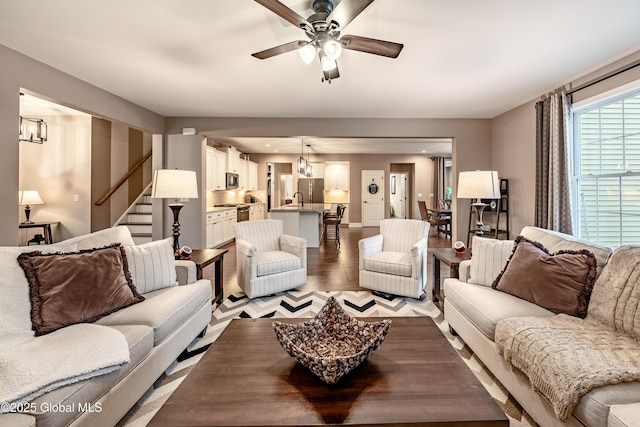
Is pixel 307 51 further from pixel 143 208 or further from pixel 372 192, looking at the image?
pixel 372 192

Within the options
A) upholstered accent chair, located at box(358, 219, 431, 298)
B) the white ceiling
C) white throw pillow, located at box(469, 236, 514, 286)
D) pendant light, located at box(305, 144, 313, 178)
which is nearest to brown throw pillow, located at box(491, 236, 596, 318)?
white throw pillow, located at box(469, 236, 514, 286)

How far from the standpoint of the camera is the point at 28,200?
182 inches

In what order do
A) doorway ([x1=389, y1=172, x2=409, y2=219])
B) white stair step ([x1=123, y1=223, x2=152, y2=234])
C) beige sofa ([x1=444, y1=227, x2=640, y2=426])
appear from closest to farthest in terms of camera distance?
beige sofa ([x1=444, y1=227, x2=640, y2=426]) → white stair step ([x1=123, y1=223, x2=152, y2=234]) → doorway ([x1=389, y1=172, x2=409, y2=219])

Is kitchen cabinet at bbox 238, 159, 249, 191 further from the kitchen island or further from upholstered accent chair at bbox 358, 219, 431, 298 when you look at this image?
upholstered accent chair at bbox 358, 219, 431, 298

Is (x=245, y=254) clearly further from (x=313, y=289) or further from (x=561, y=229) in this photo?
(x=561, y=229)

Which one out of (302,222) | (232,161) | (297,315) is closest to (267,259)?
(297,315)

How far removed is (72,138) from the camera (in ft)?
17.2

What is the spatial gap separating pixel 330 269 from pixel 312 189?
579 centimetres

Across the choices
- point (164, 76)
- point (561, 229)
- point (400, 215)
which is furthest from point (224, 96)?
point (400, 215)

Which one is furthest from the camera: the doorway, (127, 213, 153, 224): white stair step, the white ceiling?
the doorway

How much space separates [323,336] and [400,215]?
10488 millimetres

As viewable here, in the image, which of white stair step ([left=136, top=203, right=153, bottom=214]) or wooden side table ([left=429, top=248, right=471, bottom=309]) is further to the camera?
white stair step ([left=136, top=203, right=153, bottom=214])

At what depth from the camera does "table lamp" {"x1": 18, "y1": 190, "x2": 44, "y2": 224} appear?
179 inches

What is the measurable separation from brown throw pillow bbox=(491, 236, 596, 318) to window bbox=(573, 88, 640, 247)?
1.61 meters
